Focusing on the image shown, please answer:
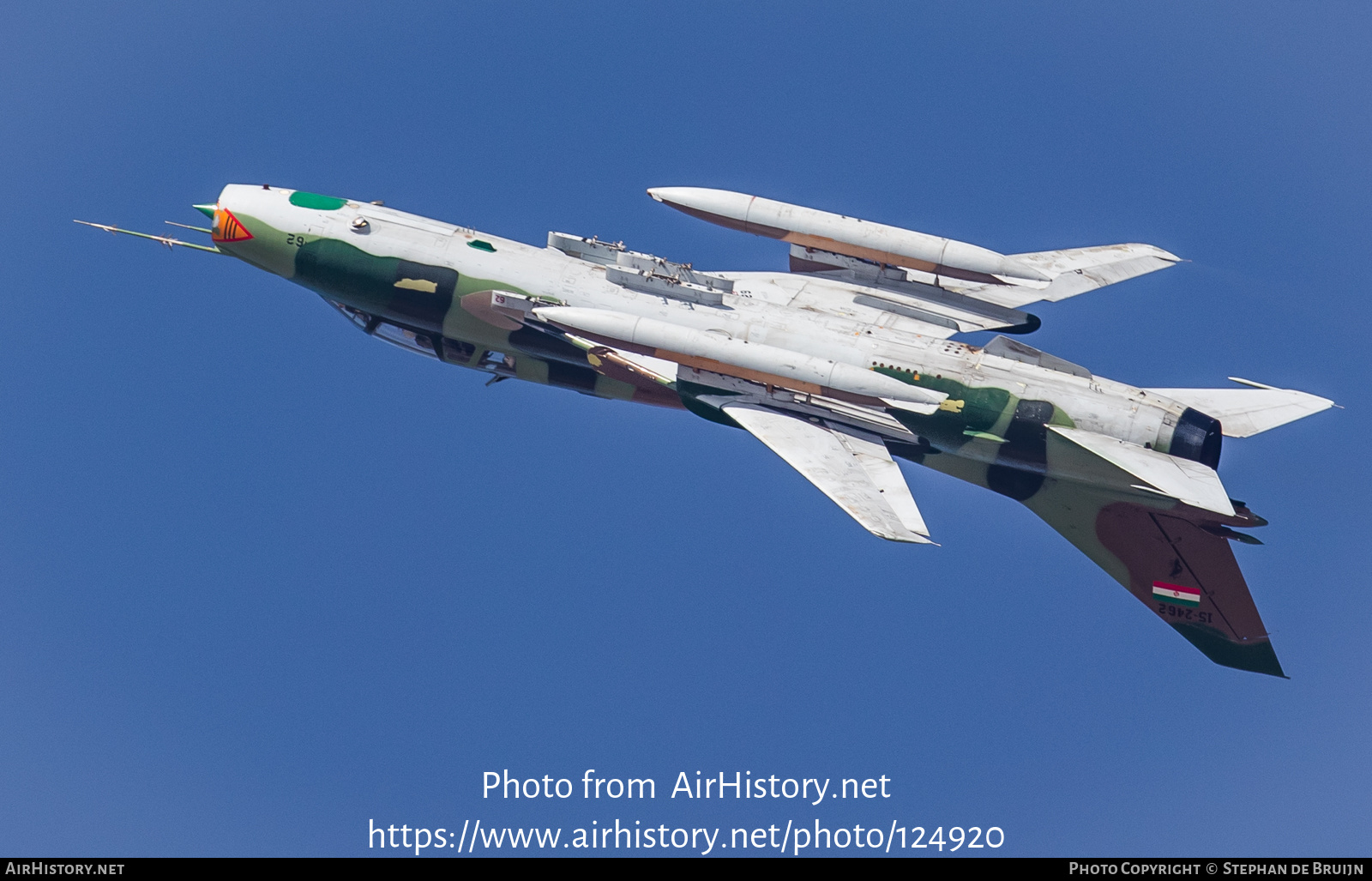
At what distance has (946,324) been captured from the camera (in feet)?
130

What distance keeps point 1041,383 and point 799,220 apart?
6.70 metres

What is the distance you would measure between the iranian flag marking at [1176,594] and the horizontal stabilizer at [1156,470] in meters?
4.12

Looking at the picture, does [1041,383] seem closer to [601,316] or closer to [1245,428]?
[1245,428]

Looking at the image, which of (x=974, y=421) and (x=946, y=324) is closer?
(x=974, y=421)

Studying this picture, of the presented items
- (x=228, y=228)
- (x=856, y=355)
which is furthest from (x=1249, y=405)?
(x=228, y=228)

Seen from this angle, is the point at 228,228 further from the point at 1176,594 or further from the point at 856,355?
the point at 1176,594

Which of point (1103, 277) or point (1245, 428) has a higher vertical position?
point (1103, 277)

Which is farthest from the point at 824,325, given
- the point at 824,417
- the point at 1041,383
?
the point at 1041,383

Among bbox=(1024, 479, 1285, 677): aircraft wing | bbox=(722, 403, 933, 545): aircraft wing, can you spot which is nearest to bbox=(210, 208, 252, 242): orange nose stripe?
bbox=(722, 403, 933, 545): aircraft wing

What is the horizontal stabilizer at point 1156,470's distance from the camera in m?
35.0

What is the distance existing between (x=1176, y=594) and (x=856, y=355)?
9.62m

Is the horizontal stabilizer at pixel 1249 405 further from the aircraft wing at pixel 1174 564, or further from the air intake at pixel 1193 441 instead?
the aircraft wing at pixel 1174 564

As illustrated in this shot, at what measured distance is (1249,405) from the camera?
123ft

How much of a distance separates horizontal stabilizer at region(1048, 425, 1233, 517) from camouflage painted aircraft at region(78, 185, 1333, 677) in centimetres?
5
